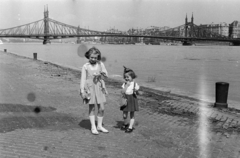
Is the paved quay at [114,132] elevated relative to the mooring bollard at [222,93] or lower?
lower

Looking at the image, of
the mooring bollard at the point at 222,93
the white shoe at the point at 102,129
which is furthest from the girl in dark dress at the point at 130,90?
the mooring bollard at the point at 222,93

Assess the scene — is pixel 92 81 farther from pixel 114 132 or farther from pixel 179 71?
pixel 179 71

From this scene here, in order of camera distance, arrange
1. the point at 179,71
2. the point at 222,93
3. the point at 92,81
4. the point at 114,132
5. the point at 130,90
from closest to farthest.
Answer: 1. the point at 92,81
2. the point at 130,90
3. the point at 114,132
4. the point at 222,93
5. the point at 179,71

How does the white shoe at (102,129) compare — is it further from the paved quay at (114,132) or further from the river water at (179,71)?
the river water at (179,71)

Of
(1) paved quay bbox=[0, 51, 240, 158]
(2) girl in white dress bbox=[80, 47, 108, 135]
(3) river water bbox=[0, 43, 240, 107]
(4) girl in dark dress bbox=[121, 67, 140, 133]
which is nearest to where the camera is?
(1) paved quay bbox=[0, 51, 240, 158]

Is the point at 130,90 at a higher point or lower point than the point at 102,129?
higher

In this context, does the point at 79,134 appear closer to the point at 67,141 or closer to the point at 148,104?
the point at 67,141

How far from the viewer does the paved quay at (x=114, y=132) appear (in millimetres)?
3436

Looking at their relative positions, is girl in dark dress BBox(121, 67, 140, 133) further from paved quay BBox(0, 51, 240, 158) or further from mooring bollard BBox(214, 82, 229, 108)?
mooring bollard BBox(214, 82, 229, 108)

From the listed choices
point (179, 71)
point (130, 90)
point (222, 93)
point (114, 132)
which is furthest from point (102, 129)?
point (179, 71)

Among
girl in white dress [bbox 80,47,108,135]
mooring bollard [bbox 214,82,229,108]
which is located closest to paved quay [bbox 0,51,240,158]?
mooring bollard [bbox 214,82,229,108]

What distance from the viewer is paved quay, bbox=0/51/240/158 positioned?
344 cm

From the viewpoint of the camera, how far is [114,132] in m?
4.19

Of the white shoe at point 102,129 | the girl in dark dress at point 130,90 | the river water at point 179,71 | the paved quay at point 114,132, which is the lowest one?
the river water at point 179,71
